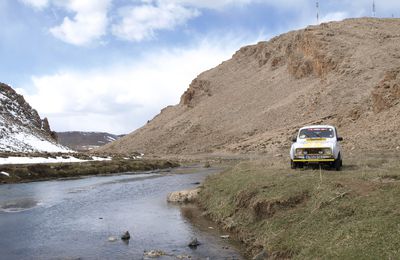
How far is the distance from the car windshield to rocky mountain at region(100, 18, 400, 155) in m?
25.3

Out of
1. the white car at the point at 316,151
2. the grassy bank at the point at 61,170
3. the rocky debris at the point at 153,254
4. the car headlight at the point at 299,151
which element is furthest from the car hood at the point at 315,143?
the grassy bank at the point at 61,170

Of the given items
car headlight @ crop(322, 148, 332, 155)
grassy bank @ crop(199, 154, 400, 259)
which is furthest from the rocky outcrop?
grassy bank @ crop(199, 154, 400, 259)

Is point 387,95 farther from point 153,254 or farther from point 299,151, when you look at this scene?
point 153,254

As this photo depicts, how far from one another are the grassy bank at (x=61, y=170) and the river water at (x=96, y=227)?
10960mm

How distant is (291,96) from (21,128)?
57553 millimetres

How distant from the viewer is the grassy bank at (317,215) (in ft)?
33.5

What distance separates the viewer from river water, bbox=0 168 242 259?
14.9m

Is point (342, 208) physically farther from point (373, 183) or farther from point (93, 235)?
point (93, 235)

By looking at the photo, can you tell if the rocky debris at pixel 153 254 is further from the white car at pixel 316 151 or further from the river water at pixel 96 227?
the white car at pixel 316 151

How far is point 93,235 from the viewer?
58.2 feet

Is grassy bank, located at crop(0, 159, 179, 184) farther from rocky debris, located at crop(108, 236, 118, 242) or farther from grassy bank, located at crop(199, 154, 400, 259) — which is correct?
grassy bank, located at crop(199, 154, 400, 259)

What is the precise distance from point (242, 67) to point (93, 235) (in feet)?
416

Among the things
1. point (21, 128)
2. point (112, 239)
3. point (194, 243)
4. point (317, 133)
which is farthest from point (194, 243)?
point (21, 128)

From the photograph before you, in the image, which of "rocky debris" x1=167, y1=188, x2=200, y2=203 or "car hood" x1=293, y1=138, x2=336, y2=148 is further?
"rocky debris" x1=167, y1=188, x2=200, y2=203
